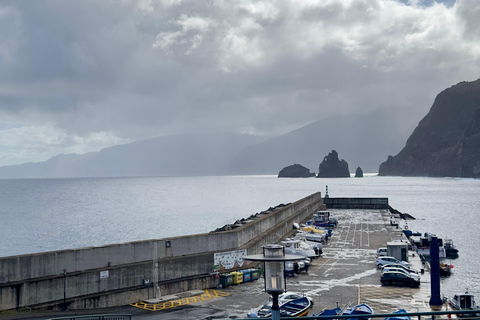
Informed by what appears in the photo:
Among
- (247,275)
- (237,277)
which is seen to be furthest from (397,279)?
(237,277)

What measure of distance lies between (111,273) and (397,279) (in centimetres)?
2285

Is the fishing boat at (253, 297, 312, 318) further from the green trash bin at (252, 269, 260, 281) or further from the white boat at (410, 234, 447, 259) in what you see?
the white boat at (410, 234, 447, 259)

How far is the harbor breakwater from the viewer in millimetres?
27109

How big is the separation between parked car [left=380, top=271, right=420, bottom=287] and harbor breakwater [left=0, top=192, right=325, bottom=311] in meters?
12.5

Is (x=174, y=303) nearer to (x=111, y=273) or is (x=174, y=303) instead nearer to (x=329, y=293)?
(x=111, y=273)

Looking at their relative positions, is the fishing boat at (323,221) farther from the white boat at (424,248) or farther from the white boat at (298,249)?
the white boat at (298,249)

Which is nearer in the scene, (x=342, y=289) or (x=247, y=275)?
(x=342, y=289)

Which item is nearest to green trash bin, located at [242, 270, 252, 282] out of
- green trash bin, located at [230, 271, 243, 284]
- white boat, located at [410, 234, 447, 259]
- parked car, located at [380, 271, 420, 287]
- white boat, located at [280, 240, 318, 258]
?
green trash bin, located at [230, 271, 243, 284]

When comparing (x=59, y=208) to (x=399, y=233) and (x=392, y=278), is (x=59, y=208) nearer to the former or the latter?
(x=399, y=233)

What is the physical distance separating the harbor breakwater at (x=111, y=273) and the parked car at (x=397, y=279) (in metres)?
12.5

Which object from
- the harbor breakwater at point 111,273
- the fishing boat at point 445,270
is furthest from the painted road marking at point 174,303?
the fishing boat at point 445,270

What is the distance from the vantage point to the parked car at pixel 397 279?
3720cm

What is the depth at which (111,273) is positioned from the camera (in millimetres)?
30484

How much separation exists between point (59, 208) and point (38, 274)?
145779 millimetres
